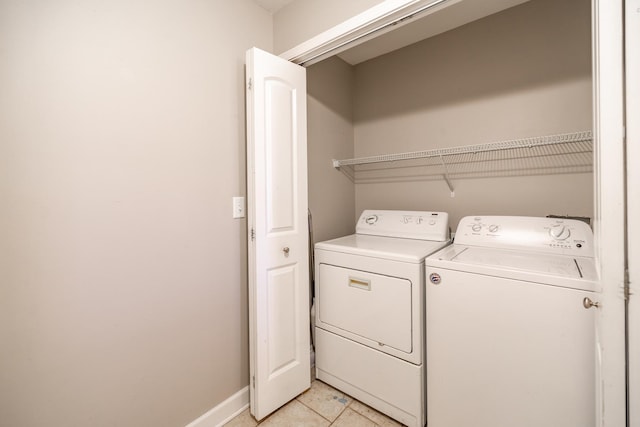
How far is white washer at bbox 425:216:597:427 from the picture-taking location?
3.67ft

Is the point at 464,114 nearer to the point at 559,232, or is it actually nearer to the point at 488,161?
the point at 488,161

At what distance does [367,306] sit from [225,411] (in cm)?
101

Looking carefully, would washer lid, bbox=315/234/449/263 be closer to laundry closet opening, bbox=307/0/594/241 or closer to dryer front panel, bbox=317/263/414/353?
dryer front panel, bbox=317/263/414/353

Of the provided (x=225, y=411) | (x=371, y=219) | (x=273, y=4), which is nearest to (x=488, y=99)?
(x=371, y=219)

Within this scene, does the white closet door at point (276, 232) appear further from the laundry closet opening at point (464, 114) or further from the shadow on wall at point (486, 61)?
the shadow on wall at point (486, 61)

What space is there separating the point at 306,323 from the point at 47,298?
1.29m

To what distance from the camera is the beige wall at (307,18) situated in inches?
57.7

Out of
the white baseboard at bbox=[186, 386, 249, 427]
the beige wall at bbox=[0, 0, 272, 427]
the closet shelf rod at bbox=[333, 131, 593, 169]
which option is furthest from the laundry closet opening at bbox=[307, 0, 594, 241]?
the white baseboard at bbox=[186, 386, 249, 427]

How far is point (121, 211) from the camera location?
4.06 feet

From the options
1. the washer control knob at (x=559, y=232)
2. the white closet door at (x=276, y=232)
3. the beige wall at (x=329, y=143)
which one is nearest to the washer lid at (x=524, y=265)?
the washer control knob at (x=559, y=232)

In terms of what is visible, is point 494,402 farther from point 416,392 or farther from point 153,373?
point 153,373

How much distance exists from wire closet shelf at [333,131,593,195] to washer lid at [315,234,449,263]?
610 mm

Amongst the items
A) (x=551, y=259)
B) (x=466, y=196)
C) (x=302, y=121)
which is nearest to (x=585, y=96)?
(x=466, y=196)

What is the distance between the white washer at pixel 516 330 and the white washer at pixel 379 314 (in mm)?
82
